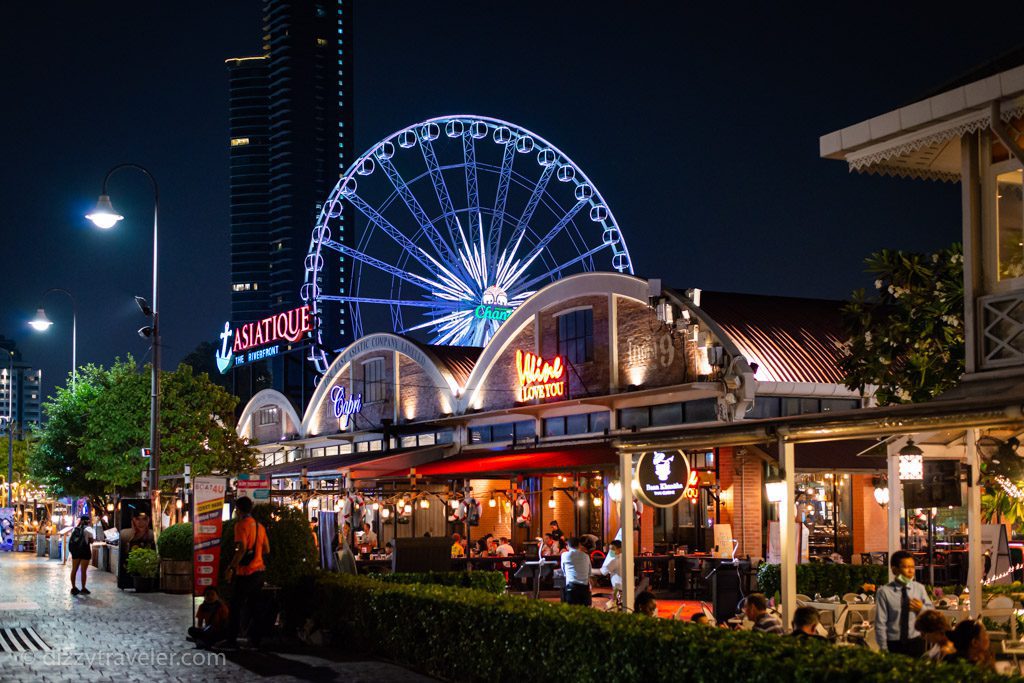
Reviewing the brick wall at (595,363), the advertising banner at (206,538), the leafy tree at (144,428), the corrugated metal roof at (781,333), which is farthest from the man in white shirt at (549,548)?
the leafy tree at (144,428)

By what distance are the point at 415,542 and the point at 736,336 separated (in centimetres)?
1185

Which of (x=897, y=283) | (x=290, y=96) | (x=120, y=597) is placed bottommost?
(x=120, y=597)

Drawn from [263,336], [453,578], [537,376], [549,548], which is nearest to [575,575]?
[453,578]

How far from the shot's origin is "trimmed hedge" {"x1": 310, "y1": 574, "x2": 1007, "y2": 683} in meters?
8.64

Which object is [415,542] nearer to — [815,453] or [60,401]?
[815,453]

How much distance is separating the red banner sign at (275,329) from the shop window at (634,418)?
21.8 m

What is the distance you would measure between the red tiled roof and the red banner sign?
16600mm

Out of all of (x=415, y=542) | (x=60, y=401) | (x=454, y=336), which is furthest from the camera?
(x=60, y=401)

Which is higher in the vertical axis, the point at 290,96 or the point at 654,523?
the point at 290,96

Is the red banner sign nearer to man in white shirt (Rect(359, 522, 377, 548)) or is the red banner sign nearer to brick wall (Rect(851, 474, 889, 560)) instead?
man in white shirt (Rect(359, 522, 377, 548))

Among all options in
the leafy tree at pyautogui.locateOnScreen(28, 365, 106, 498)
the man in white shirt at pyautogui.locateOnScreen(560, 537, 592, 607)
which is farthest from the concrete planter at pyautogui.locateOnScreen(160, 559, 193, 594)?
the leafy tree at pyautogui.locateOnScreen(28, 365, 106, 498)

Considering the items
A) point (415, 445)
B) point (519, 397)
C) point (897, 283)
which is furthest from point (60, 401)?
point (897, 283)

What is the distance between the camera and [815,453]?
2891 cm

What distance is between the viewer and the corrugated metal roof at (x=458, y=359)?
40.7 metres
